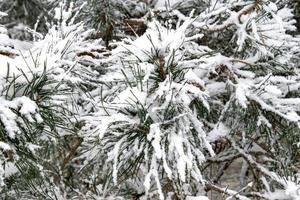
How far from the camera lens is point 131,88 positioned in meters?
1.21

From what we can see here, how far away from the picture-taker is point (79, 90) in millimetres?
1505

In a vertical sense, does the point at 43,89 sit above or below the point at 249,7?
below

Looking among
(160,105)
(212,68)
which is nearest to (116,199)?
(212,68)

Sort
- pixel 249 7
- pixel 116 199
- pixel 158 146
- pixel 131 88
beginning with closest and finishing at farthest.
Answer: pixel 158 146, pixel 131 88, pixel 249 7, pixel 116 199

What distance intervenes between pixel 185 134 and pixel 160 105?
92 millimetres

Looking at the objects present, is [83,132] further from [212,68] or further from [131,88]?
[212,68]

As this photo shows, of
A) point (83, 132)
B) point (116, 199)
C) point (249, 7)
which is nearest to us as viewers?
point (83, 132)

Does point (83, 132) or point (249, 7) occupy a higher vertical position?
point (249, 7)

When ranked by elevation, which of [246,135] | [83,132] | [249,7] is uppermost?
[249,7]

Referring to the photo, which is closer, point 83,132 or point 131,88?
point 131,88

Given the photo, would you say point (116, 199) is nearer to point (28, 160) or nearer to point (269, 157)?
point (269, 157)

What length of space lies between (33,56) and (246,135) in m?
0.82

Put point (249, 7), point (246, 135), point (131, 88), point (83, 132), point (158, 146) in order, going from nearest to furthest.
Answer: point (158, 146)
point (131, 88)
point (83, 132)
point (249, 7)
point (246, 135)

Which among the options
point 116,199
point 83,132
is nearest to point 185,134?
point 83,132
